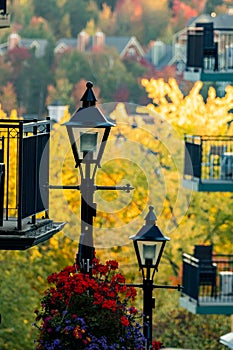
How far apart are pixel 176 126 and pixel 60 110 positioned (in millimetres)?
39561

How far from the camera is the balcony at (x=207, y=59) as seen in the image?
99.7 ft

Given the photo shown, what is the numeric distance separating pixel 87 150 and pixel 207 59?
17337 millimetres

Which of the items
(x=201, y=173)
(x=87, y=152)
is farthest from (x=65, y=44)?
(x=87, y=152)

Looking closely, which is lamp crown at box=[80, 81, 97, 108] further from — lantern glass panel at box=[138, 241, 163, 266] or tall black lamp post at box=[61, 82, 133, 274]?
lantern glass panel at box=[138, 241, 163, 266]

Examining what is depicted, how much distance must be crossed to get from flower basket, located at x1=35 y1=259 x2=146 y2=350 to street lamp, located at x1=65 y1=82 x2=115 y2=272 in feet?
1.02

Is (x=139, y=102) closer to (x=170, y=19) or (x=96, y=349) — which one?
(x=170, y=19)

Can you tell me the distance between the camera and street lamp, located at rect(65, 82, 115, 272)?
1368 centimetres

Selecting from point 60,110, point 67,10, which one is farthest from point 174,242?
point 67,10

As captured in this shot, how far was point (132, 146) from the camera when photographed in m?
51.6

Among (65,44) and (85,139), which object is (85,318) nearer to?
(85,139)

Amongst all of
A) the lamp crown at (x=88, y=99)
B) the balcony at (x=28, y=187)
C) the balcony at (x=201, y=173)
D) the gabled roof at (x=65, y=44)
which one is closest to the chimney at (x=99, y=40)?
the gabled roof at (x=65, y=44)

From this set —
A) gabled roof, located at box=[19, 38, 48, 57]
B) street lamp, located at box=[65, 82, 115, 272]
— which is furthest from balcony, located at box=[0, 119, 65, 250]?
gabled roof, located at box=[19, 38, 48, 57]

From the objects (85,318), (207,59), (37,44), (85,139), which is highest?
(37,44)

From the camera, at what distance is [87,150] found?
1381 cm
